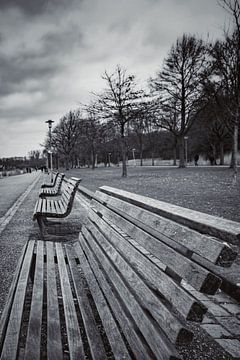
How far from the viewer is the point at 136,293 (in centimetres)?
166

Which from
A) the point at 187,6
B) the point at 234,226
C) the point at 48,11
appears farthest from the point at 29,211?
the point at 187,6

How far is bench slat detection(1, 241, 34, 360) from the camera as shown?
146 cm

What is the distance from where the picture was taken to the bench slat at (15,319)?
1458 mm

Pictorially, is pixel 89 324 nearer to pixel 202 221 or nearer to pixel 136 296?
pixel 136 296

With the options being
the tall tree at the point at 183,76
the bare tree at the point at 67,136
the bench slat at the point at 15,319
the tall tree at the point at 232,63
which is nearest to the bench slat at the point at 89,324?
the bench slat at the point at 15,319

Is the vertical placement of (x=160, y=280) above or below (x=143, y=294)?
above

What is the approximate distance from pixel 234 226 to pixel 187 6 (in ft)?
42.2

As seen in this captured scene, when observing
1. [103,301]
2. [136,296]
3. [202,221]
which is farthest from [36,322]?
[202,221]

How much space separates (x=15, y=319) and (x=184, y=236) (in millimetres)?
1140

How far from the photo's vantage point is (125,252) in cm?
195

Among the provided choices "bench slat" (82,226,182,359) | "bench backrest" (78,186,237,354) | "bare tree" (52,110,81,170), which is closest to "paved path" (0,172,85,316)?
"bench backrest" (78,186,237,354)

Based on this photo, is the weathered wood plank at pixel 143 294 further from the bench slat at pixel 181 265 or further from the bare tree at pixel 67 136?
the bare tree at pixel 67 136

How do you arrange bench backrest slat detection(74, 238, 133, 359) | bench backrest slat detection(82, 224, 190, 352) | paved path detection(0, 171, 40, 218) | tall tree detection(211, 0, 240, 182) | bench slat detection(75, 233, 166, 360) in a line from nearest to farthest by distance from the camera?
1. bench backrest slat detection(82, 224, 190, 352)
2. bench slat detection(75, 233, 166, 360)
3. bench backrest slat detection(74, 238, 133, 359)
4. paved path detection(0, 171, 40, 218)
5. tall tree detection(211, 0, 240, 182)

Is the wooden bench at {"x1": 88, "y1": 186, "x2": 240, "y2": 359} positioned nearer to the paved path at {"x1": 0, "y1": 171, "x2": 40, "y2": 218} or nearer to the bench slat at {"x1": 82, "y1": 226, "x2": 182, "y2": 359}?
the bench slat at {"x1": 82, "y1": 226, "x2": 182, "y2": 359}
